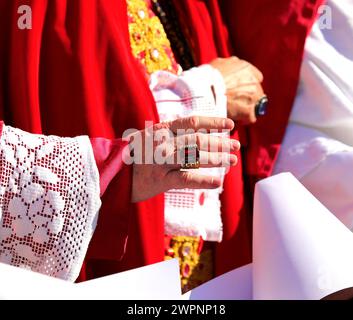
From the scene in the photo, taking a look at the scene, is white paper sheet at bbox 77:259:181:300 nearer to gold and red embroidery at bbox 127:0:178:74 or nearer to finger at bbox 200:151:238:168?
finger at bbox 200:151:238:168

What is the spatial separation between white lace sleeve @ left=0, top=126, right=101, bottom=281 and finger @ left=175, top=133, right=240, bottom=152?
13 centimetres

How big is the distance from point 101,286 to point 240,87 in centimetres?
67

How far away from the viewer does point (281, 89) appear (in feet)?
5.05

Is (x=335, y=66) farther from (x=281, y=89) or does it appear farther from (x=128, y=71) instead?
(x=128, y=71)

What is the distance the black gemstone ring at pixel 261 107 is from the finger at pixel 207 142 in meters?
0.43

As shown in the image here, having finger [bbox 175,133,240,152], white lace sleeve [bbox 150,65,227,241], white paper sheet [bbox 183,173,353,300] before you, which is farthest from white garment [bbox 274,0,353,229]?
finger [bbox 175,133,240,152]

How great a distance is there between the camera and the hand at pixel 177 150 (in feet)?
3.50

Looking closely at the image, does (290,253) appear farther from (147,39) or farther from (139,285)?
(147,39)

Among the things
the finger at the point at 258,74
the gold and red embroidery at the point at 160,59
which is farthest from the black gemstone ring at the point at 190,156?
the finger at the point at 258,74

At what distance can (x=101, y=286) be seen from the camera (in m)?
0.90

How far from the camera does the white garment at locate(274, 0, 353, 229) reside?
1.40 metres

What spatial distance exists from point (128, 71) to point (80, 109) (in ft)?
0.34
